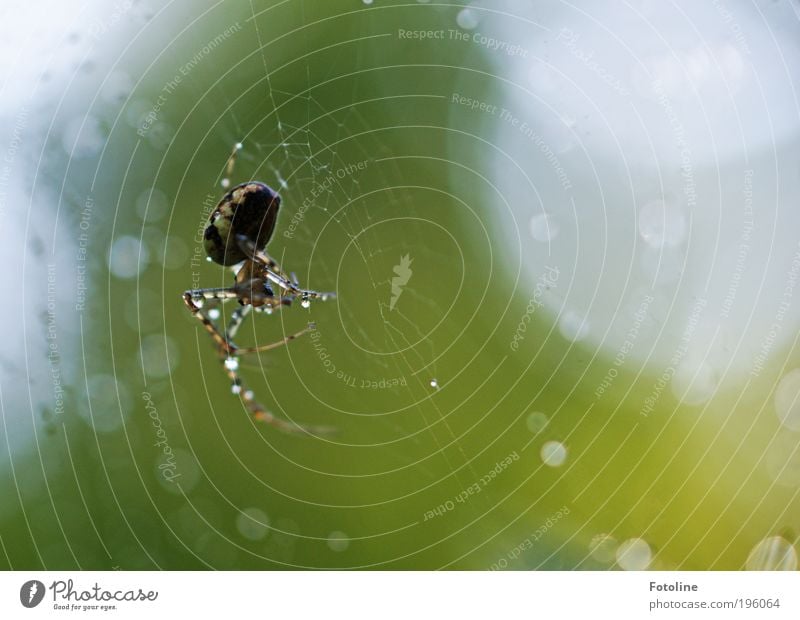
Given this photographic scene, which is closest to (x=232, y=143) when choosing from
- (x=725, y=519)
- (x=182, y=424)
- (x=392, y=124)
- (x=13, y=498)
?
(x=392, y=124)

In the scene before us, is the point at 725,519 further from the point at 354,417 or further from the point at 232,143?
the point at 232,143

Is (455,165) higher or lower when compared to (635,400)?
higher

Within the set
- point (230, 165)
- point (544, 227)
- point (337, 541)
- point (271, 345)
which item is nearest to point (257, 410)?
point (271, 345)

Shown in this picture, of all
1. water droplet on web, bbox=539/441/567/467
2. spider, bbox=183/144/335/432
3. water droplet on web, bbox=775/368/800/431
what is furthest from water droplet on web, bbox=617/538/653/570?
spider, bbox=183/144/335/432

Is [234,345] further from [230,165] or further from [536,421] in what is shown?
[536,421]

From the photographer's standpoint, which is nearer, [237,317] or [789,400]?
[237,317]

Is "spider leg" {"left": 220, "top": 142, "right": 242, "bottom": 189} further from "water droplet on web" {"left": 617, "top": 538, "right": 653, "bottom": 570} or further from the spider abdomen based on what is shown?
"water droplet on web" {"left": 617, "top": 538, "right": 653, "bottom": 570}
